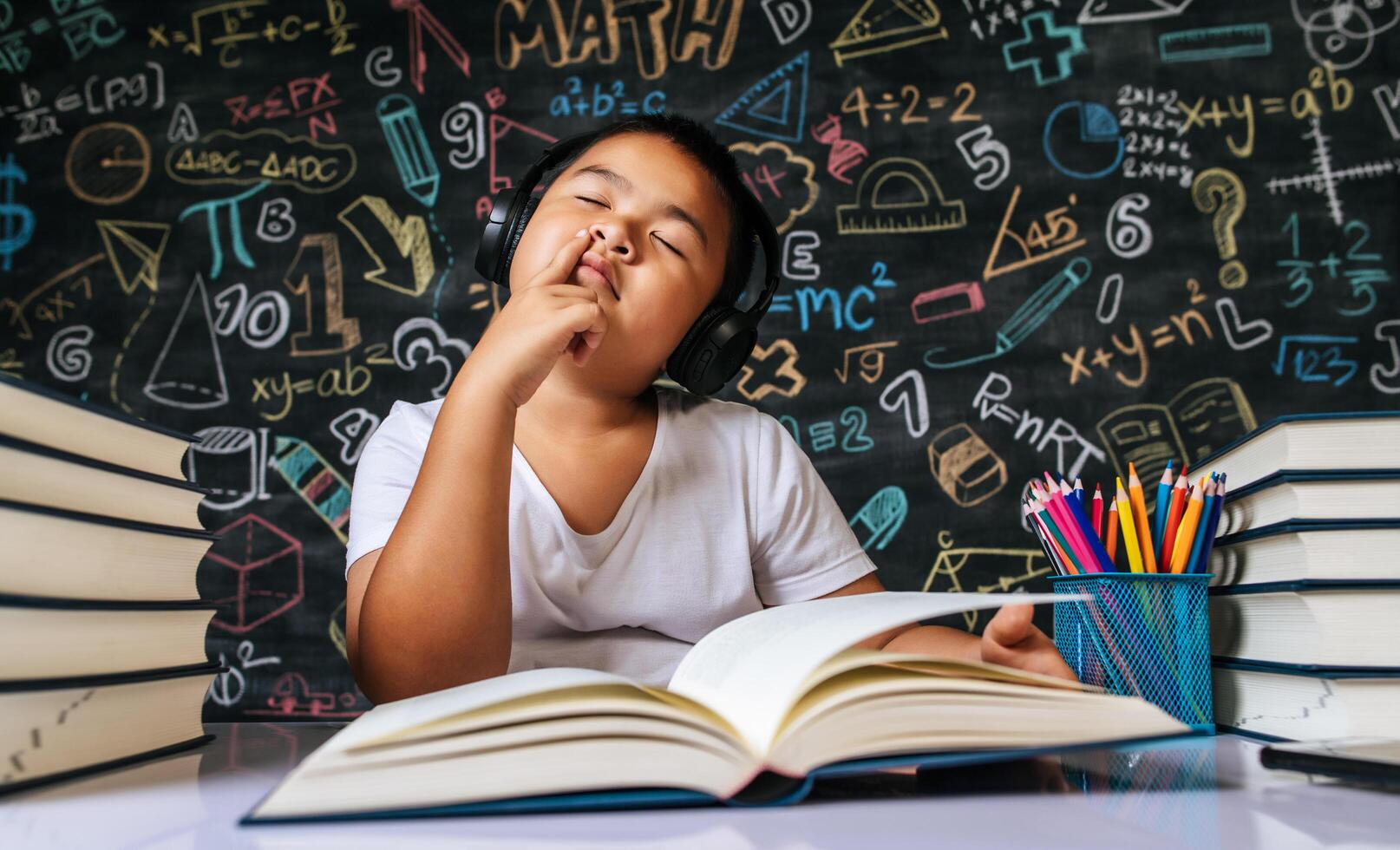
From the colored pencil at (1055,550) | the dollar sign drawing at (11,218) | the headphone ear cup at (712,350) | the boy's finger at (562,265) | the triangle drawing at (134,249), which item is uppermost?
the dollar sign drawing at (11,218)

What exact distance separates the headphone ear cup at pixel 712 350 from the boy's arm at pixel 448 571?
33 centimetres

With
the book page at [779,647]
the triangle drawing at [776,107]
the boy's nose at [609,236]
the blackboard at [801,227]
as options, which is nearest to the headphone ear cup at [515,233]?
the boy's nose at [609,236]

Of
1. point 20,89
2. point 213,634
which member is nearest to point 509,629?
point 213,634

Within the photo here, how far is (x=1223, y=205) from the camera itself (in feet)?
5.91

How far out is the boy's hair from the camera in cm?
109

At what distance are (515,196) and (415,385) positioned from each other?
920 mm

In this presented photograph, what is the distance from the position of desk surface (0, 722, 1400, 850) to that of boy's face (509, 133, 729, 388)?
54cm

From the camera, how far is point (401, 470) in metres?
0.92

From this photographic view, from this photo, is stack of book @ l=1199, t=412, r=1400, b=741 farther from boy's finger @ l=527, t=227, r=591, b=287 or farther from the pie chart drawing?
the pie chart drawing

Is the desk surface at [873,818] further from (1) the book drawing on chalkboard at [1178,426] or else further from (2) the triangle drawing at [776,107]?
(2) the triangle drawing at [776,107]

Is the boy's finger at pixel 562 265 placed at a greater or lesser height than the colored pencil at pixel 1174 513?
greater

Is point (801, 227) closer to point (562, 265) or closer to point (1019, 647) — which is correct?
point (562, 265)

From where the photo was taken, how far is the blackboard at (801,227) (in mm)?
1782

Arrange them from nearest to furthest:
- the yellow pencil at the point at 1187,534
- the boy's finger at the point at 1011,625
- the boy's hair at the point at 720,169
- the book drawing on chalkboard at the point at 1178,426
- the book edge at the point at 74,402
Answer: the book edge at the point at 74,402 < the boy's finger at the point at 1011,625 < the yellow pencil at the point at 1187,534 < the boy's hair at the point at 720,169 < the book drawing on chalkboard at the point at 1178,426
